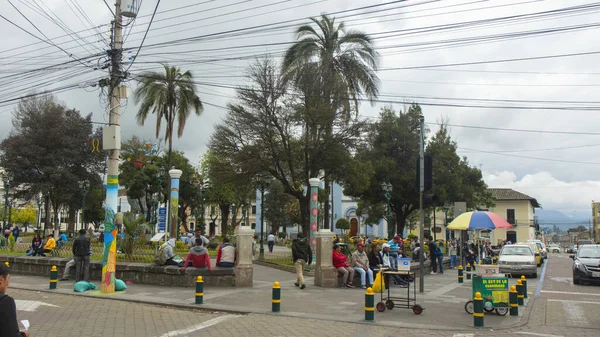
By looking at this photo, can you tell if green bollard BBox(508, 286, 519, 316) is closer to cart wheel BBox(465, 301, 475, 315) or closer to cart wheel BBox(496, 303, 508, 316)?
cart wheel BBox(496, 303, 508, 316)

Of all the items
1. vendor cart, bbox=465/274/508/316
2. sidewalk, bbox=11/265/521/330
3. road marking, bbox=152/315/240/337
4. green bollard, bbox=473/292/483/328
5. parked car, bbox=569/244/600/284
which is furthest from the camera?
parked car, bbox=569/244/600/284

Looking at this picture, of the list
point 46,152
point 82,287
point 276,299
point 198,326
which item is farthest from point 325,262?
point 46,152

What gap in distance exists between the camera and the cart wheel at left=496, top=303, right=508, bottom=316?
11.1m

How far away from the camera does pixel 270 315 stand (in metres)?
11.0

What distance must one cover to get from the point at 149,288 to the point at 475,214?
1019 cm

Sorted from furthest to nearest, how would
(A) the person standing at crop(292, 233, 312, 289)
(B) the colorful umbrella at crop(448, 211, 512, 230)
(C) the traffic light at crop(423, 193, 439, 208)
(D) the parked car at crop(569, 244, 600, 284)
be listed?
(D) the parked car at crop(569, 244, 600, 284) → (A) the person standing at crop(292, 233, 312, 289) → (B) the colorful umbrella at crop(448, 211, 512, 230) → (C) the traffic light at crop(423, 193, 439, 208)

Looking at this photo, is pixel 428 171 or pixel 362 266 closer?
pixel 428 171

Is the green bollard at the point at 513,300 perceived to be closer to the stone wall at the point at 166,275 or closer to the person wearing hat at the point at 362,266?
the person wearing hat at the point at 362,266

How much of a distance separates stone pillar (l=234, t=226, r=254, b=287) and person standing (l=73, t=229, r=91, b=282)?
A: 15.3 feet

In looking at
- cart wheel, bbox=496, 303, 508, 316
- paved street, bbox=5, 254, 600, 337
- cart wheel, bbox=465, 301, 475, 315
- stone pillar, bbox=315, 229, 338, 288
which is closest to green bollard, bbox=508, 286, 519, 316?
cart wheel, bbox=496, 303, 508, 316

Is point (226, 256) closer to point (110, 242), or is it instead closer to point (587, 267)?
point (110, 242)

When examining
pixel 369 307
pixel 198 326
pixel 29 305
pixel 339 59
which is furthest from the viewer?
pixel 339 59

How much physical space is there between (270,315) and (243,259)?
4692mm

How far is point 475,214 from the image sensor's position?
15.9 meters
